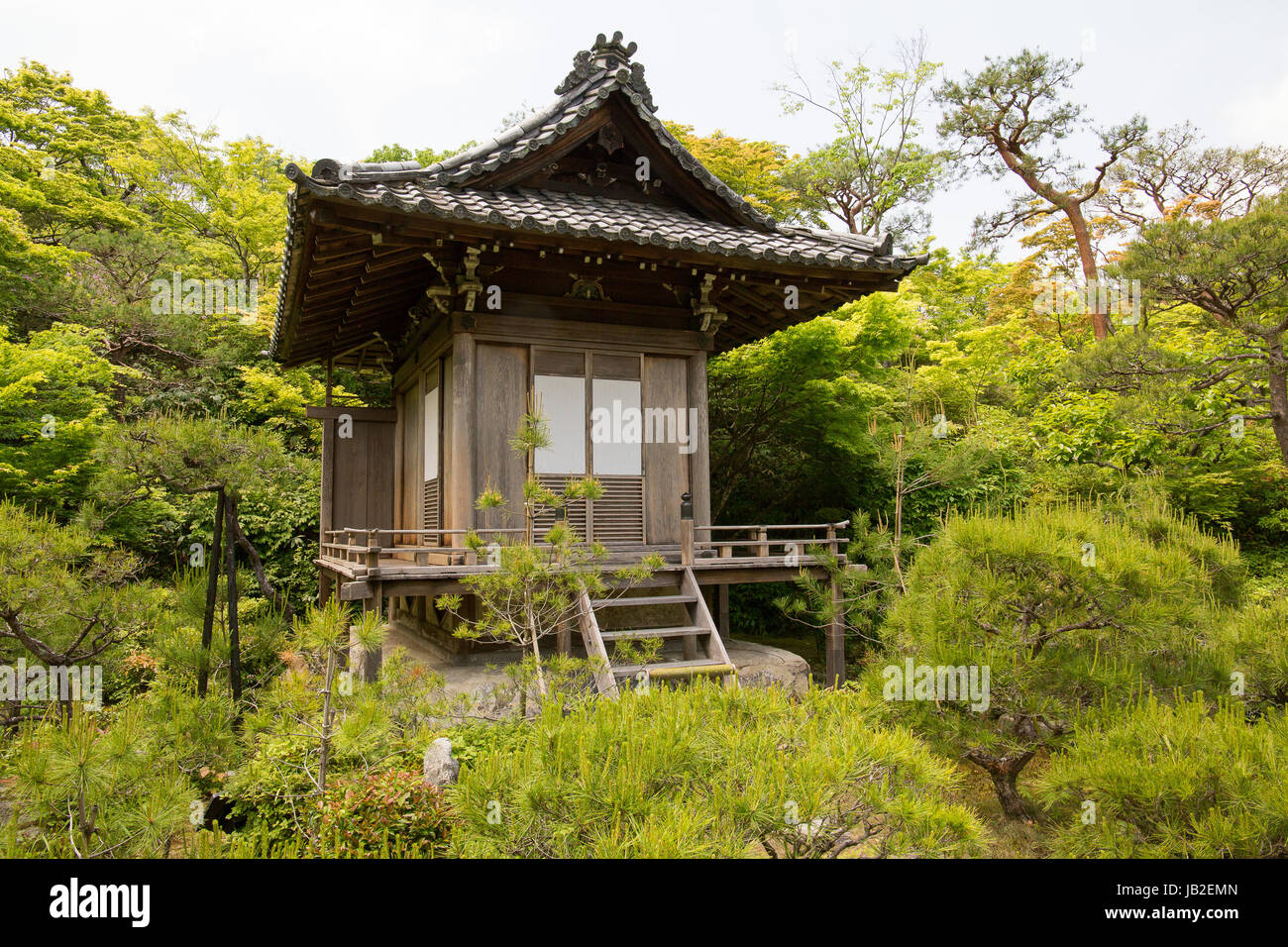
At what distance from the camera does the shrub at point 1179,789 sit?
3279 mm

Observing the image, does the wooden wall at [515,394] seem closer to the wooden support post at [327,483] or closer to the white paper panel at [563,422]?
the white paper panel at [563,422]

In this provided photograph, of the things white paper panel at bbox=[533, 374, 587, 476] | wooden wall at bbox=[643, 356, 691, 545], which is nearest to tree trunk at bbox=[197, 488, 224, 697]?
white paper panel at bbox=[533, 374, 587, 476]

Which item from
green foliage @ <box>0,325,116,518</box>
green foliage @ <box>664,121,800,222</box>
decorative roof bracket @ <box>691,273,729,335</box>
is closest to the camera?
decorative roof bracket @ <box>691,273,729,335</box>

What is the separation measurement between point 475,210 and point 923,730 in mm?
5268

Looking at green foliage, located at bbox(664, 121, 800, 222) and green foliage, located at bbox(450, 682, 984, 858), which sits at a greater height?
green foliage, located at bbox(664, 121, 800, 222)

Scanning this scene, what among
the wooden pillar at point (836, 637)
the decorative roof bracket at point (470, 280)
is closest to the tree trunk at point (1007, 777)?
the wooden pillar at point (836, 637)

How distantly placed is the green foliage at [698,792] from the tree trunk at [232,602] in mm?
3724

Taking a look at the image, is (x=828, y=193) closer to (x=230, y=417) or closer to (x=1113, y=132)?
(x=1113, y=132)

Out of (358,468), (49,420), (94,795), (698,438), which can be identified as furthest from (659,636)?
(49,420)

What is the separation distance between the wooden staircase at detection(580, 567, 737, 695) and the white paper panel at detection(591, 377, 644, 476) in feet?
4.65

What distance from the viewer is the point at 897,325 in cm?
1227

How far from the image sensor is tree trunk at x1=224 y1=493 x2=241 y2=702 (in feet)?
19.0

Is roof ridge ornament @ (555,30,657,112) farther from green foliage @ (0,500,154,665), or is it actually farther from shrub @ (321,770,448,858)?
shrub @ (321,770,448,858)

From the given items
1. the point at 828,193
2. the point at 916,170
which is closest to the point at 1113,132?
the point at 916,170
